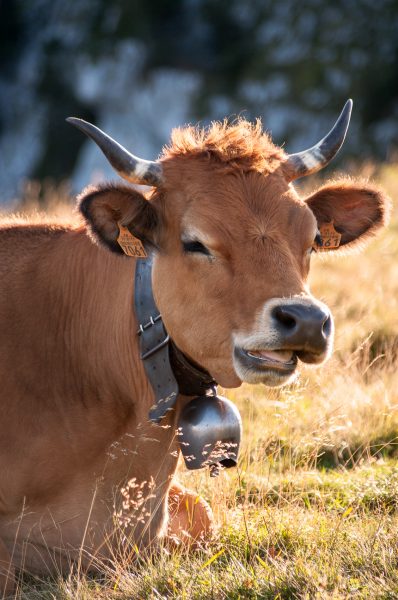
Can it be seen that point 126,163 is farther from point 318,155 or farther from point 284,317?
point 284,317

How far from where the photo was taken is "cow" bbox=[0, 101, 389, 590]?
186 inches

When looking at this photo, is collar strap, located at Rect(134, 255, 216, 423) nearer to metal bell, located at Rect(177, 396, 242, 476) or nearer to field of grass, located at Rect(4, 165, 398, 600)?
metal bell, located at Rect(177, 396, 242, 476)

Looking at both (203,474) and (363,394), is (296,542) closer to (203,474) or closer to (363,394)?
(203,474)

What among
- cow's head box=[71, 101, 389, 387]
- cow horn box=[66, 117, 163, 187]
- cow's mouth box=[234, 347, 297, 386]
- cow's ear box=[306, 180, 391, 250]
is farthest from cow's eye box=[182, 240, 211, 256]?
cow's ear box=[306, 180, 391, 250]

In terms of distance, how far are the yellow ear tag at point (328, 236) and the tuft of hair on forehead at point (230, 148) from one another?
1.78 ft

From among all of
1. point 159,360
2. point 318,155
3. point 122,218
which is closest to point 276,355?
point 159,360

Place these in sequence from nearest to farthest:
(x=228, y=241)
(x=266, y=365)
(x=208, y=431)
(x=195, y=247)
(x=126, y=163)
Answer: (x=266, y=365)
(x=228, y=241)
(x=195, y=247)
(x=126, y=163)
(x=208, y=431)

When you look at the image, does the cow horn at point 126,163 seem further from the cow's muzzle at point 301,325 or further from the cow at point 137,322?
the cow's muzzle at point 301,325

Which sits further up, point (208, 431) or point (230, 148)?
point (230, 148)

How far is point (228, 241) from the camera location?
475 centimetres

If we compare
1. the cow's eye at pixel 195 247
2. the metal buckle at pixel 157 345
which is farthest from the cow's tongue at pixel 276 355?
the metal buckle at pixel 157 345

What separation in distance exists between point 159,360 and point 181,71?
20567 millimetres

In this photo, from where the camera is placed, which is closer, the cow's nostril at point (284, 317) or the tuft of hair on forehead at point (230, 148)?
the cow's nostril at point (284, 317)

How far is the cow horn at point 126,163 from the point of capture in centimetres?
485
